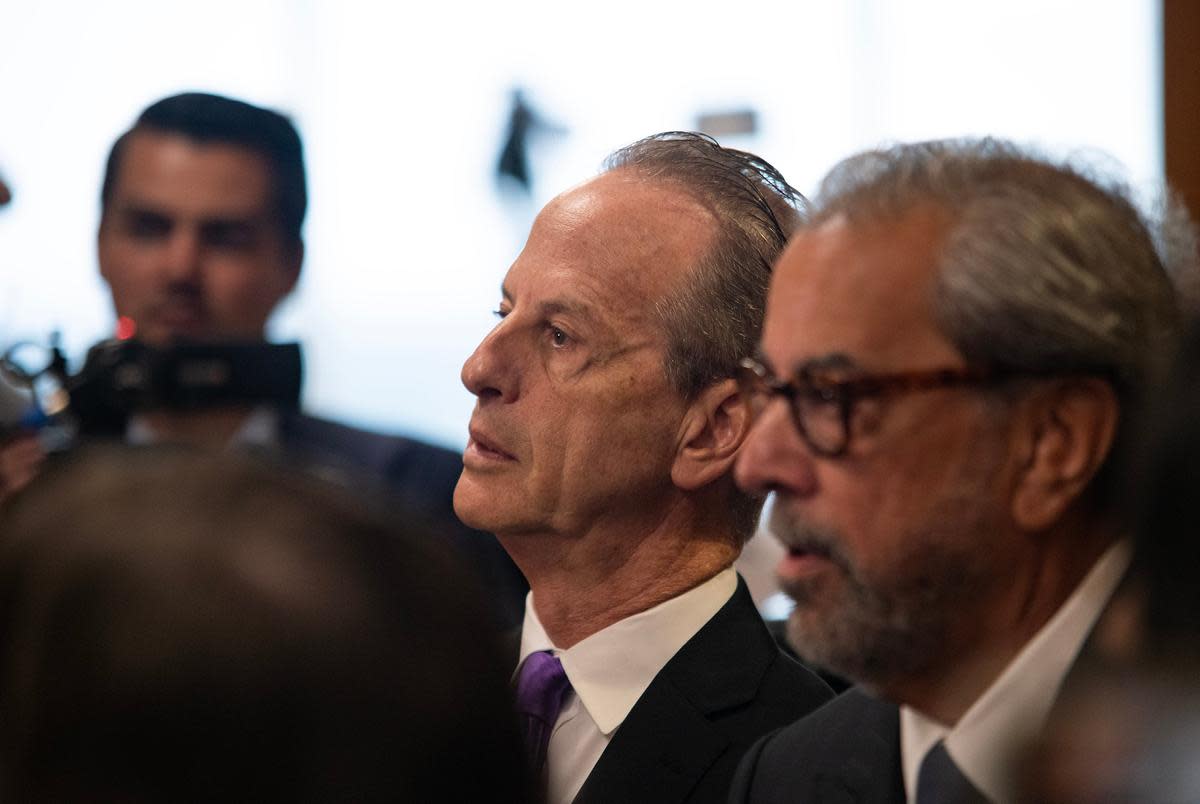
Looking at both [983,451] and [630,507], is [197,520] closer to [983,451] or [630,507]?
[983,451]

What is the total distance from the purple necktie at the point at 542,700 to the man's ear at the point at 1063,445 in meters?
0.76

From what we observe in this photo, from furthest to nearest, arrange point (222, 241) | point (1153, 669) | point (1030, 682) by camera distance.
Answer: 1. point (222, 241)
2. point (1030, 682)
3. point (1153, 669)

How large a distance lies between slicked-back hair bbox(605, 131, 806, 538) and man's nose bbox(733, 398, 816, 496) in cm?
51

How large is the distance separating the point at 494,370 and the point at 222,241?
891mm

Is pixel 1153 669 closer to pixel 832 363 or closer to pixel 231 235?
pixel 832 363

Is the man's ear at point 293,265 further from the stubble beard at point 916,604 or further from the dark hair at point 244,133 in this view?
the stubble beard at point 916,604

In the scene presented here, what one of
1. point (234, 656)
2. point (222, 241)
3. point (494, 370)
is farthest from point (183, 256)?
point (234, 656)

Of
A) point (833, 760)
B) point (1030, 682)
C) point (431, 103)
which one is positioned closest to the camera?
point (1030, 682)

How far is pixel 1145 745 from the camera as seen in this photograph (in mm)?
608

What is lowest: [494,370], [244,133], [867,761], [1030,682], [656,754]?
[656,754]

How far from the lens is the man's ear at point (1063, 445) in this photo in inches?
60.2

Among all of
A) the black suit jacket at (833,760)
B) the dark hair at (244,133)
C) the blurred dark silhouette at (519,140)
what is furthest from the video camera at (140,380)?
the blurred dark silhouette at (519,140)

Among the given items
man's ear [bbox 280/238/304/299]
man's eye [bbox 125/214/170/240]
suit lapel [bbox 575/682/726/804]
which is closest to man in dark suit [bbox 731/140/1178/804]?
suit lapel [bbox 575/682/726/804]

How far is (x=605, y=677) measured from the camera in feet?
6.72
